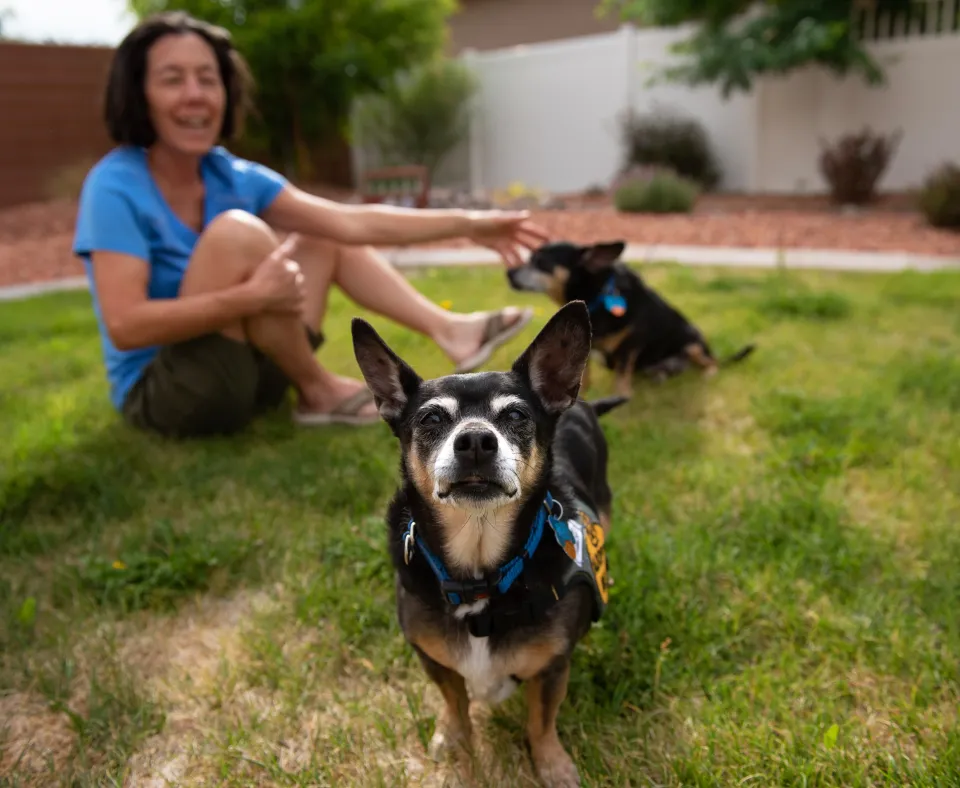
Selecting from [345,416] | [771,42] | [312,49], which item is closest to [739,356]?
[345,416]

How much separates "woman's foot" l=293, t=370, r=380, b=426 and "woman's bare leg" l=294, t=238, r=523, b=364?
317 mm

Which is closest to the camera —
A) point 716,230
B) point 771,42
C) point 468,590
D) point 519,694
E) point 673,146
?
point 468,590

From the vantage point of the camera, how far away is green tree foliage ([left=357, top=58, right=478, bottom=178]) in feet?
44.0

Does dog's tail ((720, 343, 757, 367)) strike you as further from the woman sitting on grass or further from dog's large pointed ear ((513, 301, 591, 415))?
dog's large pointed ear ((513, 301, 591, 415))

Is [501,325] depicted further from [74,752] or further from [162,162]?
[74,752]

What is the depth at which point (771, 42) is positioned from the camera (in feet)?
34.6

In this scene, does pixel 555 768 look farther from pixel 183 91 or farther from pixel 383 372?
pixel 183 91

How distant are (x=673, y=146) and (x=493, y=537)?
11.3 meters

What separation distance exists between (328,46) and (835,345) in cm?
1024

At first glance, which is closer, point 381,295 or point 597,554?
point 597,554

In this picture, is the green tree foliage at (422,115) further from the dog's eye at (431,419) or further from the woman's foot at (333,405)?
the dog's eye at (431,419)

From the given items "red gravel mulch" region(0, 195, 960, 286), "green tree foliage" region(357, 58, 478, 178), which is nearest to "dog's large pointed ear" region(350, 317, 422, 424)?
"red gravel mulch" region(0, 195, 960, 286)

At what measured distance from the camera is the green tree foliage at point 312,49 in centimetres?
1143

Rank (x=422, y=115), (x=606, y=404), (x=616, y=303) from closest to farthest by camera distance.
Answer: (x=606, y=404)
(x=616, y=303)
(x=422, y=115)
